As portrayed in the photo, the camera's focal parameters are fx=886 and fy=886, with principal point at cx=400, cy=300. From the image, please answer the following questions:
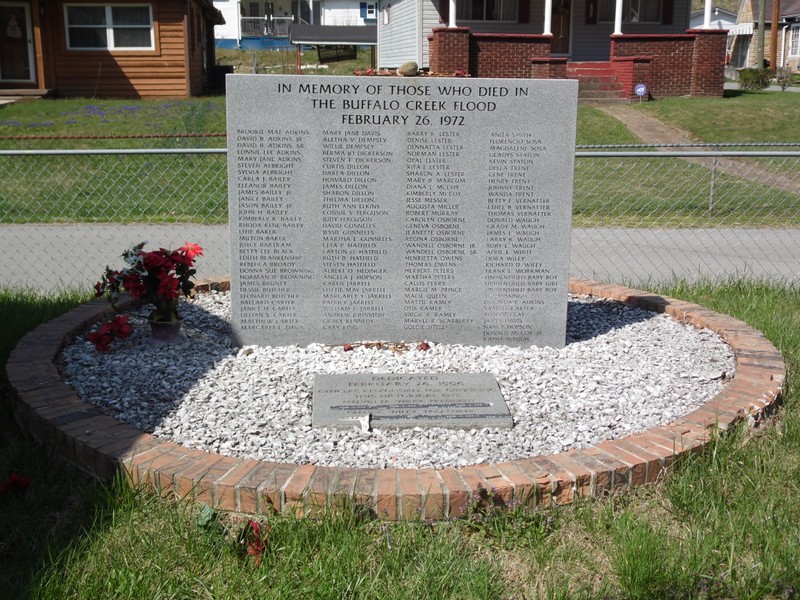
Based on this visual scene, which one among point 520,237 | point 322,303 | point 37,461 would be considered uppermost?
point 520,237

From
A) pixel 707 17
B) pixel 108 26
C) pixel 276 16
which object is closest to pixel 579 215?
pixel 707 17

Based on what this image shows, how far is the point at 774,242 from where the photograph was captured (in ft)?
31.5

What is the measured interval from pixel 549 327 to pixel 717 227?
5.79 m

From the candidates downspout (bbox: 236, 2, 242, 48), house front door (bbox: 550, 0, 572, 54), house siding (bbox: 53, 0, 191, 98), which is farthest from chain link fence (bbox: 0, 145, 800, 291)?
downspout (bbox: 236, 2, 242, 48)

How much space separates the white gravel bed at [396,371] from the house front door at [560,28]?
22434 millimetres

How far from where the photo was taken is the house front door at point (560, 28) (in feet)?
87.1

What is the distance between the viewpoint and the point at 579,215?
11.1 metres

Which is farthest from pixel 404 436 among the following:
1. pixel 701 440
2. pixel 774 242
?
pixel 774 242

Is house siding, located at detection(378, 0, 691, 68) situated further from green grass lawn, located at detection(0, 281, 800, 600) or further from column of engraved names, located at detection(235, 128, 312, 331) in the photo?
green grass lawn, located at detection(0, 281, 800, 600)

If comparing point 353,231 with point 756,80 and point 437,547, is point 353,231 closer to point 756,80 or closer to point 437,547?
point 437,547

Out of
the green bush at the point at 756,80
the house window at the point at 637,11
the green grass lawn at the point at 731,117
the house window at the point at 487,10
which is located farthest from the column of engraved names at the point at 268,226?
the green bush at the point at 756,80

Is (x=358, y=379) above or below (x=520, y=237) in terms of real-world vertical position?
below

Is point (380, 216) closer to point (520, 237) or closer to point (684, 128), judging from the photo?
point (520, 237)

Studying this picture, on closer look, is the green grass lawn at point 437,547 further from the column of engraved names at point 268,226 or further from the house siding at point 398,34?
the house siding at point 398,34
